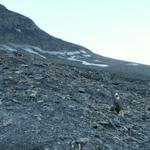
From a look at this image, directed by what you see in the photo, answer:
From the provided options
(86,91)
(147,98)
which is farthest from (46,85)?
(147,98)

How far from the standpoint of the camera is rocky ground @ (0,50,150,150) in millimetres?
18588

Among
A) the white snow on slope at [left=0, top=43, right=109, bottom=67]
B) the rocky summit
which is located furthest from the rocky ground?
the white snow on slope at [left=0, top=43, right=109, bottom=67]

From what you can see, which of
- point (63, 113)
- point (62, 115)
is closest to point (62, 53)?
point (63, 113)

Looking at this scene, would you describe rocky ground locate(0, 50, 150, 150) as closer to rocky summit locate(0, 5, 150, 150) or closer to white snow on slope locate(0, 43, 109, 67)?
rocky summit locate(0, 5, 150, 150)

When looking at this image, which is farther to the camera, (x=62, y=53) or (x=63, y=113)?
(x=62, y=53)

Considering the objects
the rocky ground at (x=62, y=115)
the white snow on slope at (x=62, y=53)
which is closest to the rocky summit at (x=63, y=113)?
the rocky ground at (x=62, y=115)

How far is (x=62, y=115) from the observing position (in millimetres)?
21656

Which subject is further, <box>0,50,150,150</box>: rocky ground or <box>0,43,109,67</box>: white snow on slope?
<box>0,43,109,67</box>: white snow on slope

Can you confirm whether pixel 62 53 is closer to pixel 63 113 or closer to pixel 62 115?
pixel 63 113

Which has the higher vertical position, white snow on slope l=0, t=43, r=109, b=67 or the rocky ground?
the rocky ground

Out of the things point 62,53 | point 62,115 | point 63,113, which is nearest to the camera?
point 62,115

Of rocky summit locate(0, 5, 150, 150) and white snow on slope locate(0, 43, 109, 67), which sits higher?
rocky summit locate(0, 5, 150, 150)

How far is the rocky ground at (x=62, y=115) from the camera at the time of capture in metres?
18.6

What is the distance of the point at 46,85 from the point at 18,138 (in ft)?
29.6
